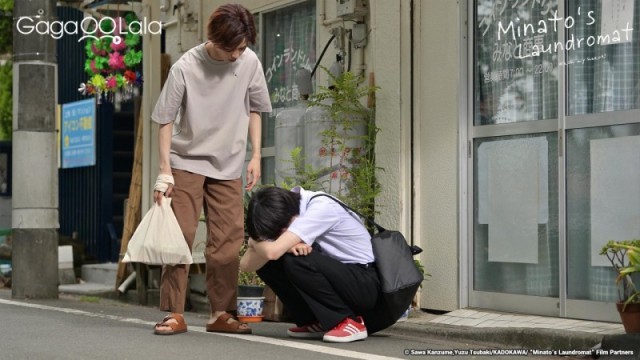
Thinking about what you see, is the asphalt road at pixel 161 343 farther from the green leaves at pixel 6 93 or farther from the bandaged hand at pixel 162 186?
the green leaves at pixel 6 93

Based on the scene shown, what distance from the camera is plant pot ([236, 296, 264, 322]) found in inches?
333

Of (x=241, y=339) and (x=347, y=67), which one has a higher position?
(x=347, y=67)

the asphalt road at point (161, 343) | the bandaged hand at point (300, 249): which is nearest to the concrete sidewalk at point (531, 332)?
the asphalt road at point (161, 343)

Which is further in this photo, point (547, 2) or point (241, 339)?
point (547, 2)

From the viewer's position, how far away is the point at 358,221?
6688 millimetres

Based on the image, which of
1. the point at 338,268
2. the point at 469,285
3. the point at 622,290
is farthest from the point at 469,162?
the point at 338,268

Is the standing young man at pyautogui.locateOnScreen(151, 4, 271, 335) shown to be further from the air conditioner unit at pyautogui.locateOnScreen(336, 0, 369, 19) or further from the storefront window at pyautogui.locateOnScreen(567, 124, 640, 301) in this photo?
the air conditioner unit at pyautogui.locateOnScreen(336, 0, 369, 19)

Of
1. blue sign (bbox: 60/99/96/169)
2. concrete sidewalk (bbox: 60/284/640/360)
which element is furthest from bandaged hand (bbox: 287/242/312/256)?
blue sign (bbox: 60/99/96/169)

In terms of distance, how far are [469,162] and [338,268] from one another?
2.55 m

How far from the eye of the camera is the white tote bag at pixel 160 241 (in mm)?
6590

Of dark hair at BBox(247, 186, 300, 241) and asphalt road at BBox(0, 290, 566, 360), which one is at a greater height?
dark hair at BBox(247, 186, 300, 241)

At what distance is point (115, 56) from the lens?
1361 cm

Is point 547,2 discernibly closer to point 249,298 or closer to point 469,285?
point 469,285

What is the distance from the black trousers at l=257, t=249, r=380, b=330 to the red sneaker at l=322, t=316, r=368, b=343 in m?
0.03
